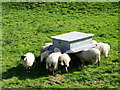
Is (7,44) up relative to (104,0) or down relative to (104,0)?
down

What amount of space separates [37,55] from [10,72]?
2.38 meters

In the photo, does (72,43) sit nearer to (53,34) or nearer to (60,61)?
(60,61)

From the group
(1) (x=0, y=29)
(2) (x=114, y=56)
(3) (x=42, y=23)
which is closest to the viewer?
(2) (x=114, y=56)

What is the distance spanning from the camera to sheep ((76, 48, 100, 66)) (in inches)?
526

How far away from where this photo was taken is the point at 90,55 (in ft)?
44.0

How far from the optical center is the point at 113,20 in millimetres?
22828

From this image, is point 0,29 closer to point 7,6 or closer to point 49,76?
point 7,6

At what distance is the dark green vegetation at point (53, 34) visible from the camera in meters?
12.4

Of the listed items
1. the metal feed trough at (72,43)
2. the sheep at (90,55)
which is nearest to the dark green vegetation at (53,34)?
the sheep at (90,55)

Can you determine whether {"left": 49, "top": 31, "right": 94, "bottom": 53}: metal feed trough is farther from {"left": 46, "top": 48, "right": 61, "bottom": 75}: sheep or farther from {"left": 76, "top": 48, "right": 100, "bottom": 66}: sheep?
{"left": 46, "top": 48, "right": 61, "bottom": 75}: sheep

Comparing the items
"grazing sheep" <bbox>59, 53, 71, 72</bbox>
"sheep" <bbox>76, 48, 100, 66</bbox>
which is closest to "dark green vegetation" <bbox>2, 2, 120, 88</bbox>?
"sheep" <bbox>76, 48, 100, 66</bbox>

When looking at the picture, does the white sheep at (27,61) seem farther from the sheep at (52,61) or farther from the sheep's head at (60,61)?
the sheep's head at (60,61)

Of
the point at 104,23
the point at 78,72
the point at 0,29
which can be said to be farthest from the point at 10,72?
the point at 104,23

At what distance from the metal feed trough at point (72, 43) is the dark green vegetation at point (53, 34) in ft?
3.09
